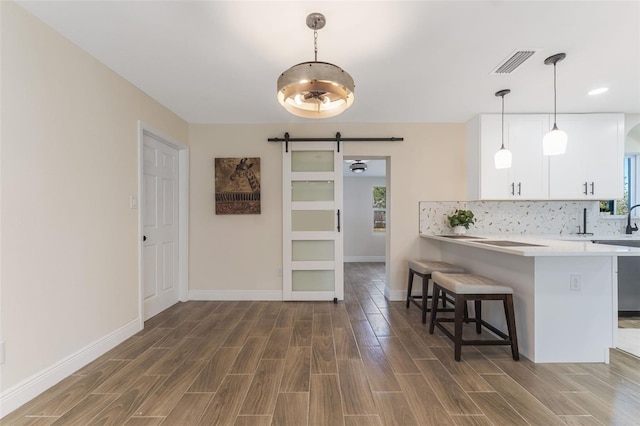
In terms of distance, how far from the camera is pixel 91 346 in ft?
7.11

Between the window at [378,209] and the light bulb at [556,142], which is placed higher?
the light bulb at [556,142]

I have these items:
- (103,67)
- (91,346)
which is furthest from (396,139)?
(91,346)

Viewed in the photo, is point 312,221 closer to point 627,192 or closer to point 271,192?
point 271,192

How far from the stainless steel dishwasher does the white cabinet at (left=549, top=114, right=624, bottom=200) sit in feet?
2.25

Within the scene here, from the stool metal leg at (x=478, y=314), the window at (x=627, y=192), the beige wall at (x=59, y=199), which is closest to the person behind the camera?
the beige wall at (x=59, y=199)

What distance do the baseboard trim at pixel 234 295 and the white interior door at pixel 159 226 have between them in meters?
0.28

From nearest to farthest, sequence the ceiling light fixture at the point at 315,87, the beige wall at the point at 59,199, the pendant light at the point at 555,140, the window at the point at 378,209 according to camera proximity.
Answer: the ceiling light fixture at the point at 315,87
the beige wall at the point at 59,199
the pendant light at the point at 555,140
the window at the point at 378,209

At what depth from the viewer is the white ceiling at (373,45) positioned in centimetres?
171

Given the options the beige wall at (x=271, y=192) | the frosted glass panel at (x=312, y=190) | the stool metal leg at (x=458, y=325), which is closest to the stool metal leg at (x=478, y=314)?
the stool metal leg at (x=458, y=325)

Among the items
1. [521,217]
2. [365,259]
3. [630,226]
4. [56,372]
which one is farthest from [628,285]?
[56,372]

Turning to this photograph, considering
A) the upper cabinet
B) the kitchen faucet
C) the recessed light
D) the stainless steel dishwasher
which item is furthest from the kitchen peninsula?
the kitchen faucet

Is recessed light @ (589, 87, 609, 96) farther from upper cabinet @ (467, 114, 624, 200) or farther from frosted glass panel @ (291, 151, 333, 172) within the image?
frosted glass panel @ (291, 151, 333, 172)

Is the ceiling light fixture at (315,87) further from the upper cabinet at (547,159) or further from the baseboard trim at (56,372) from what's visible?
the upper cabinet at (547,159)

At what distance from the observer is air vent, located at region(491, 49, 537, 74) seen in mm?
2133
